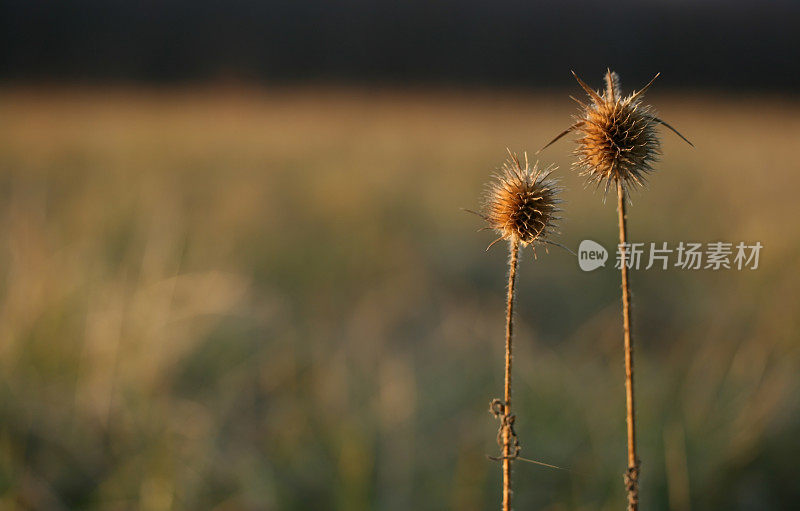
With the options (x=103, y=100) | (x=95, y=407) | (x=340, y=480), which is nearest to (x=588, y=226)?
(x=340, y=480)

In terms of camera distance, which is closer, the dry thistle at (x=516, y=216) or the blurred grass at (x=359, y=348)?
the dry thistle at (x=516, y=216)

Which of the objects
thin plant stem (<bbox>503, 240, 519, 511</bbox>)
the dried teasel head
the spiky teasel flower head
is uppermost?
the dried teasel head

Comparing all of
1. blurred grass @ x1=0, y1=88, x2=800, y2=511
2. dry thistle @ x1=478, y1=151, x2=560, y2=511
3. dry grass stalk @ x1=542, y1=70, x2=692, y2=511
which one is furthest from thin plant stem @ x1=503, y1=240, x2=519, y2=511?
blurred grass @ x1=0, y1=88, x2=800, y2=511

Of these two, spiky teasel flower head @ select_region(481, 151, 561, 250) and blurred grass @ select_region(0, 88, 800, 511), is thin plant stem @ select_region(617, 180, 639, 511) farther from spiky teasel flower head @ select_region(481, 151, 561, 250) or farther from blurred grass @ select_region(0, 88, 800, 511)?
blurred grass @ select_region(0, 88, 800, 511)

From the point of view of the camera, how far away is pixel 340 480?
72.1 inches

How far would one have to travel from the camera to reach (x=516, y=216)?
0.63 metres

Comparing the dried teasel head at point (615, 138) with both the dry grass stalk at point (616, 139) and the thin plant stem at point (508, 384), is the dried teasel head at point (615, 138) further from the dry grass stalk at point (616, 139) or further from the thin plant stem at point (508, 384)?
the thin plant stem at point (508, 384)

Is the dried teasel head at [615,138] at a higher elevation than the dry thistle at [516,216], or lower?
higher

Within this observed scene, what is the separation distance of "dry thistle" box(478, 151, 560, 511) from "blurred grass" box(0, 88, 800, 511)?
1.81ft

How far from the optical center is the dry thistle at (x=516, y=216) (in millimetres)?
624

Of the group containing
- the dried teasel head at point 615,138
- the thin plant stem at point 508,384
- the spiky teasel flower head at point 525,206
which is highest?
the dried teasel head at point 615,138

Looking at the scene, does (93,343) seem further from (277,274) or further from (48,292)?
(277,274)

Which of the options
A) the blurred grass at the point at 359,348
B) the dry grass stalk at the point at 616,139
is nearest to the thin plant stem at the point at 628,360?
the dry grass stalk at the point at 616,139

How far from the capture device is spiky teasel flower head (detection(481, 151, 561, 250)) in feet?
2.07
